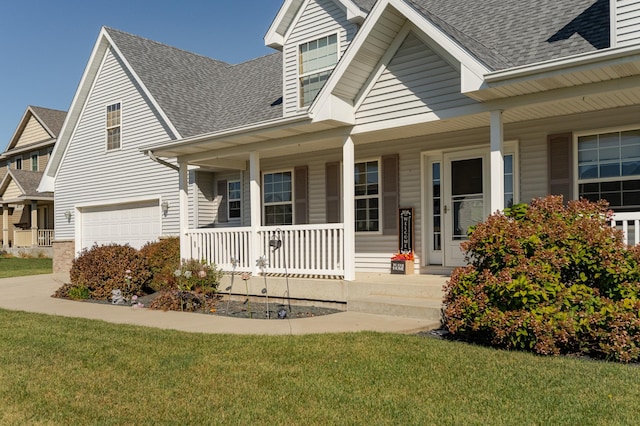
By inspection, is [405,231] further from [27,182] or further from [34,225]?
[27,182]

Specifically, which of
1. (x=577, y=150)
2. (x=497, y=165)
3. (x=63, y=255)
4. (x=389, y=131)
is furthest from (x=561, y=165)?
(x=63, y=255)

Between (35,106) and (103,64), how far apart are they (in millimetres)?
17245

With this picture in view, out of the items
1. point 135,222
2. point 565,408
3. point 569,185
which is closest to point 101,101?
point 135,222

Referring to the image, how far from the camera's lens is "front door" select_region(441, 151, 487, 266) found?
33.3ft

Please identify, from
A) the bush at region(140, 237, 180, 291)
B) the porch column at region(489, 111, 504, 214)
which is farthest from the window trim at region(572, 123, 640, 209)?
the bush at region(140, 237, 180, 291)

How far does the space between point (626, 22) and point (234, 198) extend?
1003 cm

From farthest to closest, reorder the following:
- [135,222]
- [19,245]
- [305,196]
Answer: [19,245]
[135,222]
[305,196]

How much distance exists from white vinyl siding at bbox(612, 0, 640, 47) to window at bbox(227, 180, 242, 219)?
9.63 metres

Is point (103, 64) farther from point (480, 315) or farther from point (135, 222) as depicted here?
point (480, 315)

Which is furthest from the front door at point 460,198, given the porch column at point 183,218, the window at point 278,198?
the porch column at point 183,218

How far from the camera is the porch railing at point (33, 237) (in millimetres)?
29355

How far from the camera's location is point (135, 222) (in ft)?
54.9

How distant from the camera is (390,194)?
440 inches

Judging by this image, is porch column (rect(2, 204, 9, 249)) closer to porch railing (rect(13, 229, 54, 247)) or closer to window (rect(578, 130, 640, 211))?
porch railing (rect(13, 229, 54, 247))
